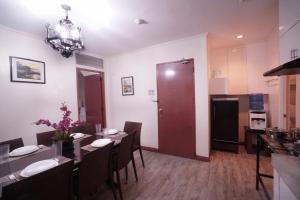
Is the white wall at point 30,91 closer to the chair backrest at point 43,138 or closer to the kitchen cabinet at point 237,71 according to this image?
the chair backrest at point 43,138

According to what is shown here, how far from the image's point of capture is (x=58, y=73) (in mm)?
3049

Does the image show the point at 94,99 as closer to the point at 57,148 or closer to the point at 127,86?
the point at 127,86

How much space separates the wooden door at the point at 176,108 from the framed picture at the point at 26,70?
232 centimetres

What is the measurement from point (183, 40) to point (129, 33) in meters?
1.12

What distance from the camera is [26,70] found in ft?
8.35

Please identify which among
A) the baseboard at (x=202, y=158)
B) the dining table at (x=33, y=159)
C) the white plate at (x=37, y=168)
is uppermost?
the white plate at (x=37, y=168)

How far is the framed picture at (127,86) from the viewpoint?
3770mm

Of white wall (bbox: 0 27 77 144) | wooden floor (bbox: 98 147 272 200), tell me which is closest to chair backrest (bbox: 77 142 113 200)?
wooden floor (bbox: 98 147 272 200)

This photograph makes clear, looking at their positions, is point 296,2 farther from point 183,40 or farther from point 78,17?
point 78,17

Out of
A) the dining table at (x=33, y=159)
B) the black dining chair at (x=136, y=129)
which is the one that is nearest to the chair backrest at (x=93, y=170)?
the dining table at (x=33, y=159)

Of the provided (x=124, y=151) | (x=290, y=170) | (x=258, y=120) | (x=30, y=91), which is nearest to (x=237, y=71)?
(x=258, y=120)

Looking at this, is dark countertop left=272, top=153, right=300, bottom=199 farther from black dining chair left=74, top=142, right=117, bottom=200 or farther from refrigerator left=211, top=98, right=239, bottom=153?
refrigerator left=211, top=98, right=239, bottom=153

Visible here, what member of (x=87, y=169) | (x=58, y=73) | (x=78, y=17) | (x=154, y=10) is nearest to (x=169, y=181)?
(x=87, y=169)

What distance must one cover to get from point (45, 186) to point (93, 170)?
47 cm
